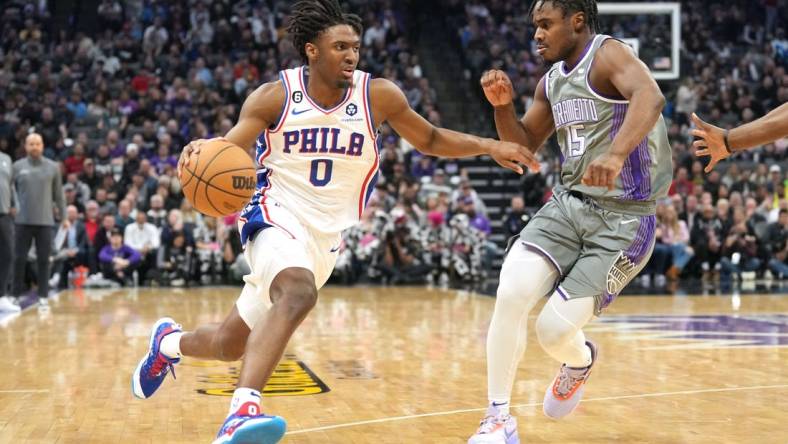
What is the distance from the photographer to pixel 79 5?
24.7m

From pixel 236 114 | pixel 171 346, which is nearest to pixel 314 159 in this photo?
pixel 171 346

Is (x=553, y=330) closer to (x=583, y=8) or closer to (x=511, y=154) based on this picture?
(x=511, y=154)

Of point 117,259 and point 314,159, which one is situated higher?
point 314,159

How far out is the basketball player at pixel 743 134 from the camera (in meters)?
4.69

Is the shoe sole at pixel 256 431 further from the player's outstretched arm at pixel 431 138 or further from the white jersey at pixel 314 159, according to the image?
the player's outstretched arm at pixel 431 138

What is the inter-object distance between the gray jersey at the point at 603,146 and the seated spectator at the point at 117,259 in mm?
12318

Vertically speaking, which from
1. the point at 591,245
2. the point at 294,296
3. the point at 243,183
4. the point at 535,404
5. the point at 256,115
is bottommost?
the point at 535,404

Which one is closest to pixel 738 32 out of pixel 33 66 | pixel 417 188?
pixel 417 188

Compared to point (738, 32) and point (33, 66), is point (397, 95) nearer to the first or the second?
point (33, 66)

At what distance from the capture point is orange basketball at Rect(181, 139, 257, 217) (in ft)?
15.9

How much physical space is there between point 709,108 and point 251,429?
20499 mm

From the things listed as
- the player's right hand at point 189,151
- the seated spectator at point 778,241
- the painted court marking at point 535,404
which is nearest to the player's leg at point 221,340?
the painted court marking at point 535,404

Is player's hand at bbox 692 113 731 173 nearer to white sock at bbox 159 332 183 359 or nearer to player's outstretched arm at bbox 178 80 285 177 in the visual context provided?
player's outstretched arm at bbox 178 80 285 177

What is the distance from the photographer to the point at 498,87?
5207 mm
